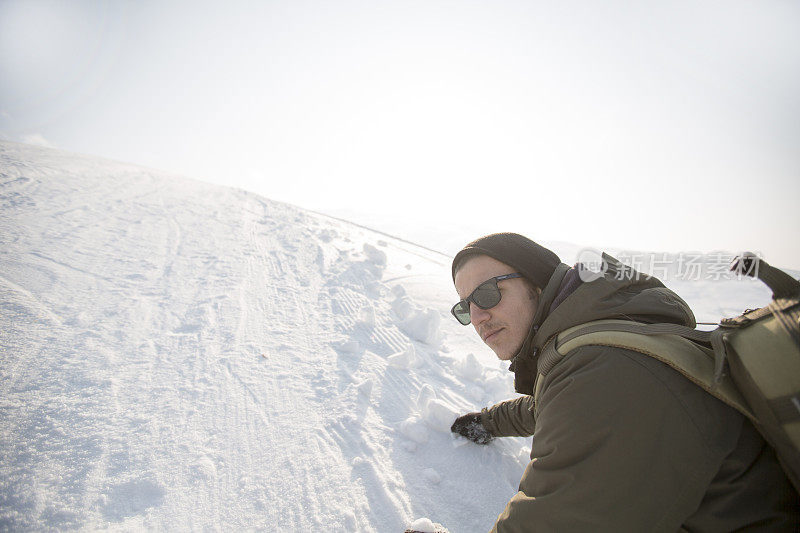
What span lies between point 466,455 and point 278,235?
Answer: 5.91m

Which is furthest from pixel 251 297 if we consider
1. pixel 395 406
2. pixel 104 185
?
pixel 104 185

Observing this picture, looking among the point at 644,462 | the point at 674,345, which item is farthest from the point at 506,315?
the point at 644,462

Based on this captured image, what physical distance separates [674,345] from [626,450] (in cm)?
37

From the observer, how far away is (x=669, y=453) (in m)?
0.90

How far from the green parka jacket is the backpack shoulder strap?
0.04 meters

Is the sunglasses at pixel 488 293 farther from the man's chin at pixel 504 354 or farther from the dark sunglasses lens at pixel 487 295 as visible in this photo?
the man's chin at pixel 504 354

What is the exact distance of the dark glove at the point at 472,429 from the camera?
2346 mm

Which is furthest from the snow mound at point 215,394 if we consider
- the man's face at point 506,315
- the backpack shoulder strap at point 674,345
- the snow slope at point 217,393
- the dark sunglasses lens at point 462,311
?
the backpack shoulder strap at point 674,345

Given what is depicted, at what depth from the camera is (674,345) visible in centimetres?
100

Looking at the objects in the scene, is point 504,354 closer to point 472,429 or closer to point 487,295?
point 487,295

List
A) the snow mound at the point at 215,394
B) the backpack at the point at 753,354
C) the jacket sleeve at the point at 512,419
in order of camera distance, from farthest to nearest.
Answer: the jacket sleeve at the point at 512,419
the snow mound at the point at 215,394
the backpack at the point at 753,354

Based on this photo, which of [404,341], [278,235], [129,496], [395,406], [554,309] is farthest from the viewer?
[278,235]

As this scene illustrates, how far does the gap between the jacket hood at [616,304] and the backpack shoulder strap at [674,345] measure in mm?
59

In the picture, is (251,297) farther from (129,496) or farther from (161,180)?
(161,180)
